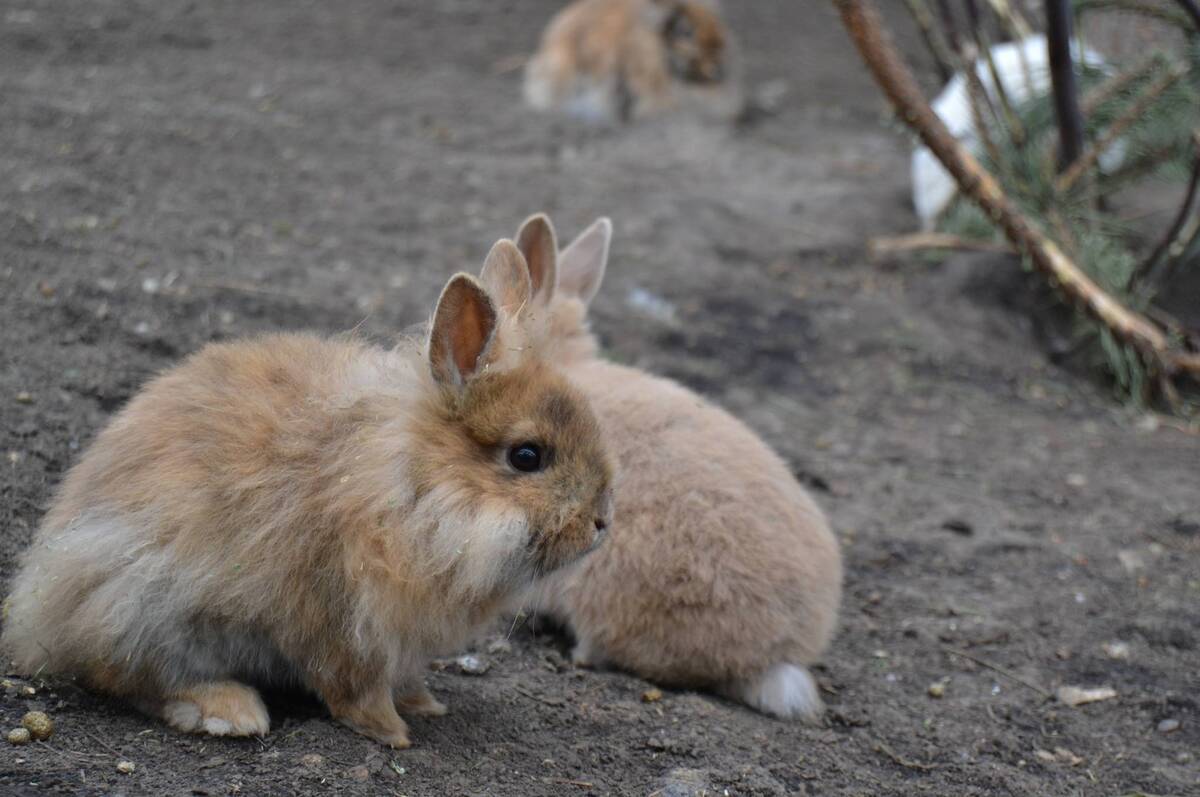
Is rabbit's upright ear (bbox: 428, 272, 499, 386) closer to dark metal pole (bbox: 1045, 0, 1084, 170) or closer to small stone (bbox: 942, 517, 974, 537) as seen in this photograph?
small stone (bbox: 942, 517, 974, 537)

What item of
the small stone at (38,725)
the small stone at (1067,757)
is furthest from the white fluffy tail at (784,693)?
the small stone at (38,725)

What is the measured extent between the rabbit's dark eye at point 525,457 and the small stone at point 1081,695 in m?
2.09

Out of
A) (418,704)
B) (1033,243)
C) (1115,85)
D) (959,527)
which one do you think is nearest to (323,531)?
(418,704)

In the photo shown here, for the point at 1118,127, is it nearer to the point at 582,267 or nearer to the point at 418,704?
the point at 582,267

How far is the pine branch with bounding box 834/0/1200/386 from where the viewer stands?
18.7 feet

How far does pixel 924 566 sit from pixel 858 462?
88 cm

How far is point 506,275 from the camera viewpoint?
10.8ft

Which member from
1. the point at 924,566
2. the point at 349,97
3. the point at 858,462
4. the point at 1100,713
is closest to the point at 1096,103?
the point at 858,462

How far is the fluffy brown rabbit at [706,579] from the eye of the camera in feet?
11.9

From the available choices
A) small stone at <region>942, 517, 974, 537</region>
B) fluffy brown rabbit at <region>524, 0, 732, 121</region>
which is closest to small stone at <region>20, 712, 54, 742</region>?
small stone at <region>942, 517, 974, 537</region>

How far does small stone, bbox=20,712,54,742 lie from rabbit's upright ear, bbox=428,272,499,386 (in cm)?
115

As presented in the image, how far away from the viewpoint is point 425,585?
274 centimetres

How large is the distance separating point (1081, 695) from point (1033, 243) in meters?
2.80

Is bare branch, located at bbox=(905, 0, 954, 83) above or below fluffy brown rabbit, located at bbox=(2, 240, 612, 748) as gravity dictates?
above
